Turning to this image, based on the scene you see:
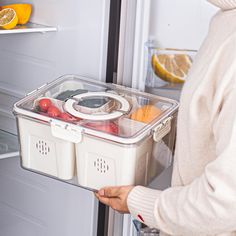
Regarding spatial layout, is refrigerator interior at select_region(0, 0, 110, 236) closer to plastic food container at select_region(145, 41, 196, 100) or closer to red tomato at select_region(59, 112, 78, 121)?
plastic food container at select_region(145, 41, 196, 100)

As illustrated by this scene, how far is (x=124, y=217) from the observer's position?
1836 millimetres

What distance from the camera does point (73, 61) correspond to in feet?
6.01

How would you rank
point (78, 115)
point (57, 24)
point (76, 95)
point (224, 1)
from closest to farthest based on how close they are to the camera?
point (224, 1)
point (78, 115)
point (76, 95)
point (57, 24)

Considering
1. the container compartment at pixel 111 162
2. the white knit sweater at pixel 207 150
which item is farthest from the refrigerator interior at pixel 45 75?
the white knit sweater at pixel 207 150

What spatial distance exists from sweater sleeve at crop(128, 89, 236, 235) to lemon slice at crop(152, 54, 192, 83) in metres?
0.43

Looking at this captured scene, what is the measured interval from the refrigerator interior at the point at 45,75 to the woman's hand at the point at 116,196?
41 centimetres

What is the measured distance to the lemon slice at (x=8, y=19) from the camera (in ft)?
5.91

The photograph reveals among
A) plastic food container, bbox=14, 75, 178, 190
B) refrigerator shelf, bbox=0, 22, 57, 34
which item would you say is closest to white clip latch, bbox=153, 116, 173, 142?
plastic food container, bbox=14, 75, 178, 190

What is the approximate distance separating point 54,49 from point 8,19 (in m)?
0.17

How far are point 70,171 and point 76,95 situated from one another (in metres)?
0.21

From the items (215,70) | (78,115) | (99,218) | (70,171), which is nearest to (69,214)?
(99,218)

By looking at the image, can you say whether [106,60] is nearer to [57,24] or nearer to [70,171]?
[57,24]

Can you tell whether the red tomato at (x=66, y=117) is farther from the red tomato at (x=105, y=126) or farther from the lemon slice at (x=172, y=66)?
the lemon slice at (x=172, y=66)

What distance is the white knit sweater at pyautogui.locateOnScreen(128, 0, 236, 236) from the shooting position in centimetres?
111
